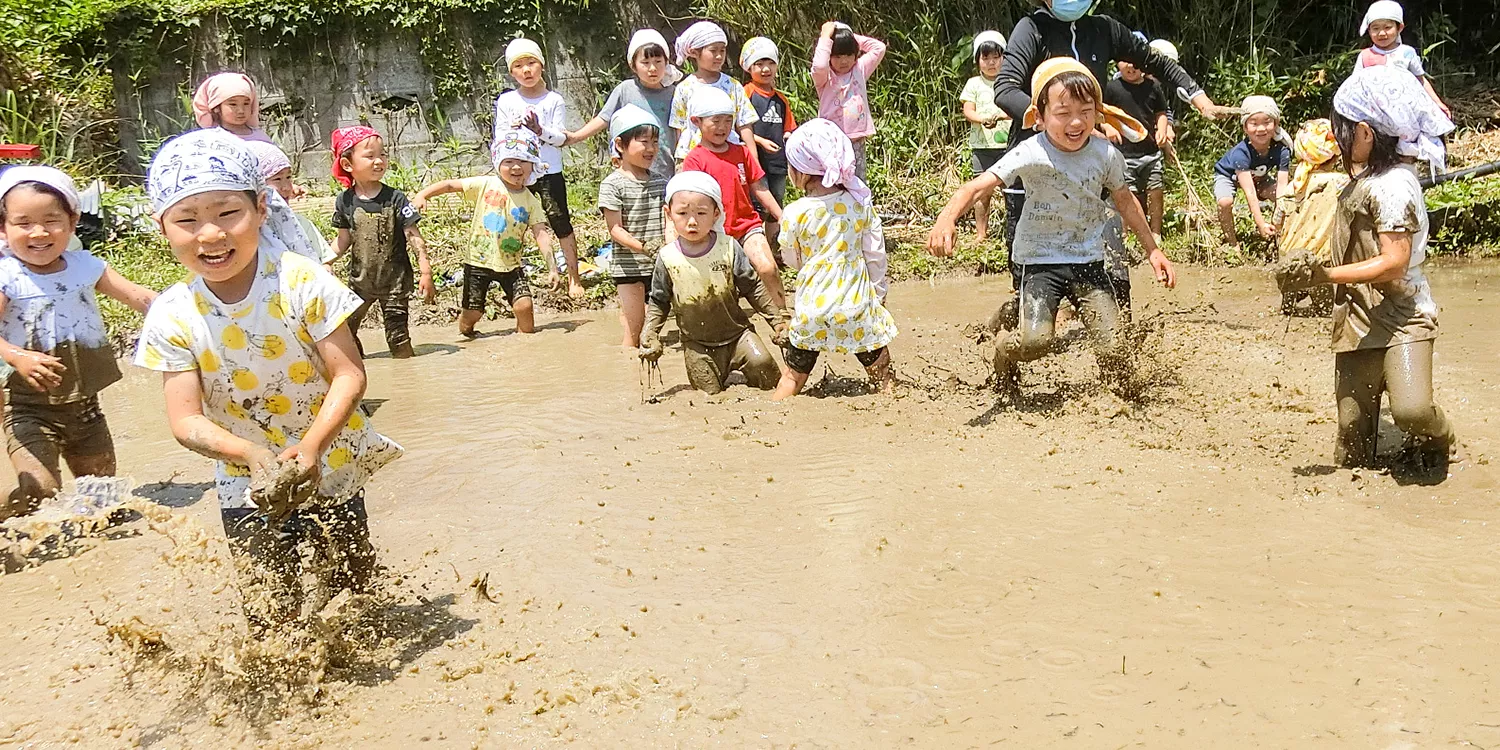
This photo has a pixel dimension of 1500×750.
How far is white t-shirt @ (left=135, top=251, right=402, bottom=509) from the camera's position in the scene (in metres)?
3.32

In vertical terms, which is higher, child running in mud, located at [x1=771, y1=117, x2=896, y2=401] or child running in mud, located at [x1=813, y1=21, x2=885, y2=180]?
child running in mud, located at [x1=813, y1=21, x2=885, y2=180]

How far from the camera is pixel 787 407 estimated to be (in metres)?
6.01

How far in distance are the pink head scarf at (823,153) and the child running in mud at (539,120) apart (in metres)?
2.66

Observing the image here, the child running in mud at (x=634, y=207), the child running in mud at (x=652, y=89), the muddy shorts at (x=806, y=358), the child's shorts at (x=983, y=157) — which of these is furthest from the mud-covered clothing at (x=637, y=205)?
the child's shorts at (x=983, y=157)

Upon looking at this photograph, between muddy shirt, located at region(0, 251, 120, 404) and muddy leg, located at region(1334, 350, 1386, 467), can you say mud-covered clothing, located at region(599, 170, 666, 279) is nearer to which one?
muddy shirt, located at region(0, 251, 120, 404)

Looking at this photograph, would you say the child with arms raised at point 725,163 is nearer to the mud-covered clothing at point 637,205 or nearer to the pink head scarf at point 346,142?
the mud-covered clothing at point 637,205

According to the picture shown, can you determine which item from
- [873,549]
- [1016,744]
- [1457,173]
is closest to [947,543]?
[873,549]

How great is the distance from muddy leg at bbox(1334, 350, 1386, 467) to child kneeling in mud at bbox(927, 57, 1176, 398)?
3.18 ft

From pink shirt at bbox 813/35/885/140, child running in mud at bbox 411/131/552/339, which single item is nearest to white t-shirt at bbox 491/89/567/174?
child running in mud at bbox 411/131/552/339

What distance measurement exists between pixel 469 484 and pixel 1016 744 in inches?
115

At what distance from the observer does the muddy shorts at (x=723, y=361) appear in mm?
6410

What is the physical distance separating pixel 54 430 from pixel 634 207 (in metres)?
3.53

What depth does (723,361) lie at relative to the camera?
6430 mm

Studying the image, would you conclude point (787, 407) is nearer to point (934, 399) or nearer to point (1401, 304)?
point (934, 399)
